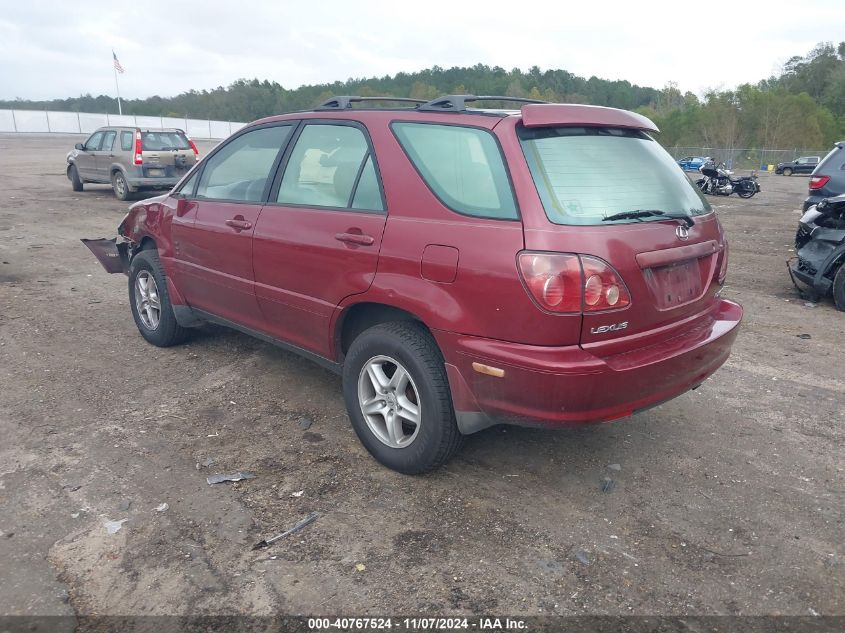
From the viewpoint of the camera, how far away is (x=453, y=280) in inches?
119

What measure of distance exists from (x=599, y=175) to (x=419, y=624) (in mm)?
2099

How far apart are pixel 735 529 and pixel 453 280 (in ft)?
5.70

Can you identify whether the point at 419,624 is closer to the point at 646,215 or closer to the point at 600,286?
the point at 600,286

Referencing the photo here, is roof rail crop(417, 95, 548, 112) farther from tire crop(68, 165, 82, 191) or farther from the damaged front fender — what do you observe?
tire crop(68, 165, 82, 191)

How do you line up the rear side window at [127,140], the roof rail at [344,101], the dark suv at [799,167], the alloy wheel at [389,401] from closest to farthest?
the alloy wheel at [389,401]
the roof rail at [344,101]
the rear side window at [127,140]
the dark suv at [799,167]

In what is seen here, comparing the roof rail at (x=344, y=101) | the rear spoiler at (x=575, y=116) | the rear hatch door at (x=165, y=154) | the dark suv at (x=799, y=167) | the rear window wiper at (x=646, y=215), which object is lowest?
the dark suv at (x=799, y=167)

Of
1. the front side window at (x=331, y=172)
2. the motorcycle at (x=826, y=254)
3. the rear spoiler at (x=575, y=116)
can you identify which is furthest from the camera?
the motorcycle at (x=826, y=254)

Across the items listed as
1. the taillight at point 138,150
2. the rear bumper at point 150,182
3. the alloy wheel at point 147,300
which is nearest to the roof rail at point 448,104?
the alloy wheel at point 147,300

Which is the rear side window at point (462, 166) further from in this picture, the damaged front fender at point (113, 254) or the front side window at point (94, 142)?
the front side window at point (94, 142)

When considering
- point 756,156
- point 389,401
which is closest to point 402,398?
point 389,401

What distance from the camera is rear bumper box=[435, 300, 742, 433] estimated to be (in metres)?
2.80

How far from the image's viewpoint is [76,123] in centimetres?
5416

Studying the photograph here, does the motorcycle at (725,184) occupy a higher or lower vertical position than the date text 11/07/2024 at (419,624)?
higher

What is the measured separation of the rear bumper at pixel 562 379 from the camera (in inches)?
110
